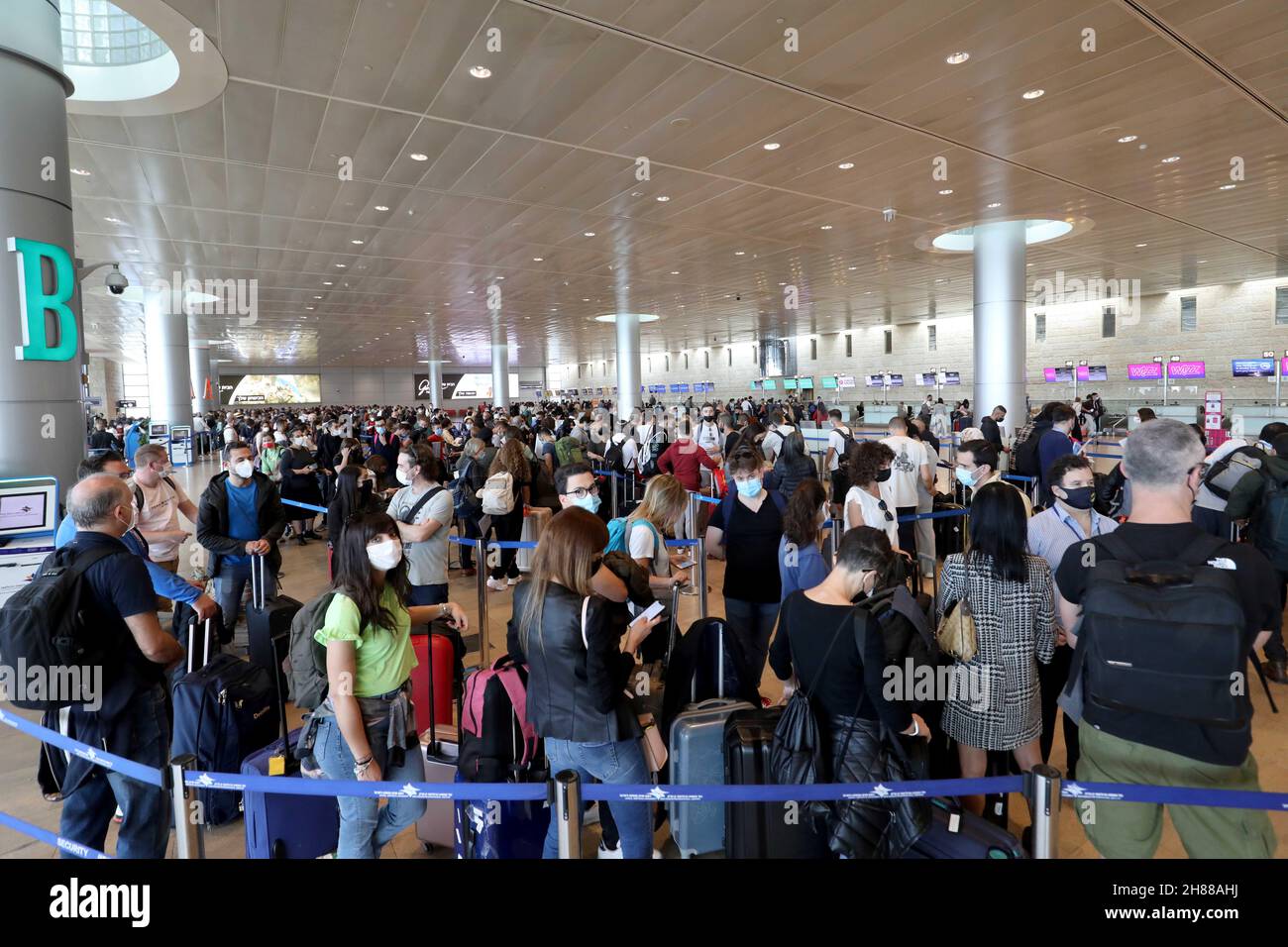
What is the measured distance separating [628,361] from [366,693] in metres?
28.8

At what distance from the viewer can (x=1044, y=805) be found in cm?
232

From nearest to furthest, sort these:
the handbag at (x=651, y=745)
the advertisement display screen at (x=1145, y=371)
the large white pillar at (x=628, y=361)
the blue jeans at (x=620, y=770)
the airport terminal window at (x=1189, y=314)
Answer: the blue jeans at (x=620, y=770) → the handbag at (x=651, y=745) → the airport terminal window at (x=1189, y=314) → the advertisement display screen at (x=1145, y=371) → the large white pillar at (x=628, y=361)

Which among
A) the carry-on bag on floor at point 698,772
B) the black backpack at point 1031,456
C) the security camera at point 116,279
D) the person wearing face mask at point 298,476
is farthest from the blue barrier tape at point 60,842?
the security camera at point 116,279

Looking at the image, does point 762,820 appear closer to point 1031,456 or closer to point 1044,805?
point 1044,805

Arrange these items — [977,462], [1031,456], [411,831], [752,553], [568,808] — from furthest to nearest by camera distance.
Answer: [1031,456], [977,462], [752,553], [411,831], [568,808]

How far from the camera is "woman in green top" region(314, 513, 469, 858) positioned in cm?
291

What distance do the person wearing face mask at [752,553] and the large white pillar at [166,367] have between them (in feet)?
84.1

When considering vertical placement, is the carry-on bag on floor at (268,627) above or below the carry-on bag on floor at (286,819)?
above

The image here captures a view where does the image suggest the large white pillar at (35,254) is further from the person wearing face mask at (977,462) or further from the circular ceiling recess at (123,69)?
the person wearing face mask at (977,462)

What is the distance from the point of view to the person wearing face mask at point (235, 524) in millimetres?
6109

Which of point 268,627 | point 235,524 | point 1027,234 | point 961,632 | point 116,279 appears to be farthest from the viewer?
point 1027,234

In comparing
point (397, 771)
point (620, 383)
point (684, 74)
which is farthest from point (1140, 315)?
point (397, 771)

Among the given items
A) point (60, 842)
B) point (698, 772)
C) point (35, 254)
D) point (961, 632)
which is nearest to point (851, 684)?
point (961, 632)

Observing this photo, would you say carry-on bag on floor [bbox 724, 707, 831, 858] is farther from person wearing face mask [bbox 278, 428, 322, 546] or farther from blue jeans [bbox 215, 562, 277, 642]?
person wearing face mask [bbox 278, 428, 322, 546]
